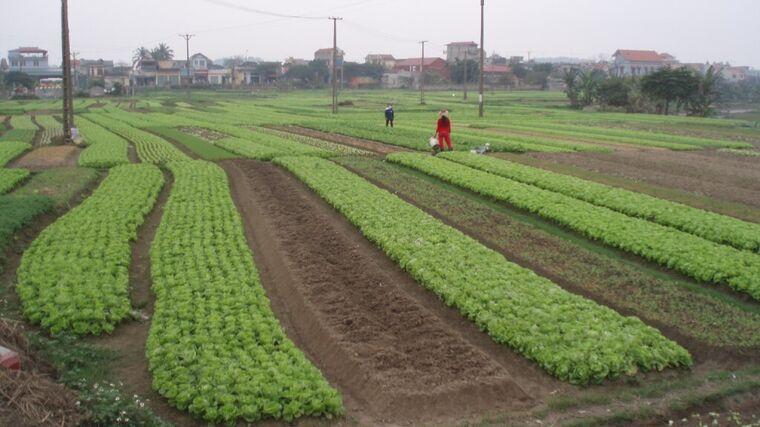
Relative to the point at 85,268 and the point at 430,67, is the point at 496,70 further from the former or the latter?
the point at 85,268

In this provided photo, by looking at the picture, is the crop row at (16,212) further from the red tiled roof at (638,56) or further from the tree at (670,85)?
the red tiled roof at (638,56)

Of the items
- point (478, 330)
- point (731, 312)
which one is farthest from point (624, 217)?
point (478, 330)

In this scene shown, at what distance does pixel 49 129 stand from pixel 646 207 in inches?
1749

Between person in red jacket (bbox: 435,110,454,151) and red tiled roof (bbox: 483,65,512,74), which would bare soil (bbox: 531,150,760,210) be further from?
red tiled roof (bbox: 483,65,512,74)

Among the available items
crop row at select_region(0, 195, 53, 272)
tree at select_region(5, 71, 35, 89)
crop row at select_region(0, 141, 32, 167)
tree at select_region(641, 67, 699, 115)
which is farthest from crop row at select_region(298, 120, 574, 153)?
tree at select_region(5, 71, 35, 89)

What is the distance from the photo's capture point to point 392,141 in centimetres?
3803

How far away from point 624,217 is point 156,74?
144m

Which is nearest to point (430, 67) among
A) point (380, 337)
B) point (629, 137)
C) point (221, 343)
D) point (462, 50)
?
point (462, 50)

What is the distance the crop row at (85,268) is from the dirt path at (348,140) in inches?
626

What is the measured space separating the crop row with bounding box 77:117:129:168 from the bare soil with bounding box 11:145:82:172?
2.09ft

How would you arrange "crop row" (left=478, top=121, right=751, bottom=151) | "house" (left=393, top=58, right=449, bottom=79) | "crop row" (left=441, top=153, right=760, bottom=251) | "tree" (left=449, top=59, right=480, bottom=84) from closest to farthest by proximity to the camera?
1. "crop row" (left=441, top=153, right=760, bottom=251)
2. "crop row" (left=478, top=121, right=751, bottom=151)
3. "tree" (left=449, top=59, right=480, bottom=84)
4. "house" (left=393, top=58, right=449, bottom=79)

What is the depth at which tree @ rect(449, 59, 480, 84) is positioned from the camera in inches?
5295

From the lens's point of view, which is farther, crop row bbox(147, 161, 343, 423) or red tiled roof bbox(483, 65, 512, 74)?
red tiled roof bbox(483, 65, 512, 74)

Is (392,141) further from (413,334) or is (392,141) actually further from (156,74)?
(156,74)
